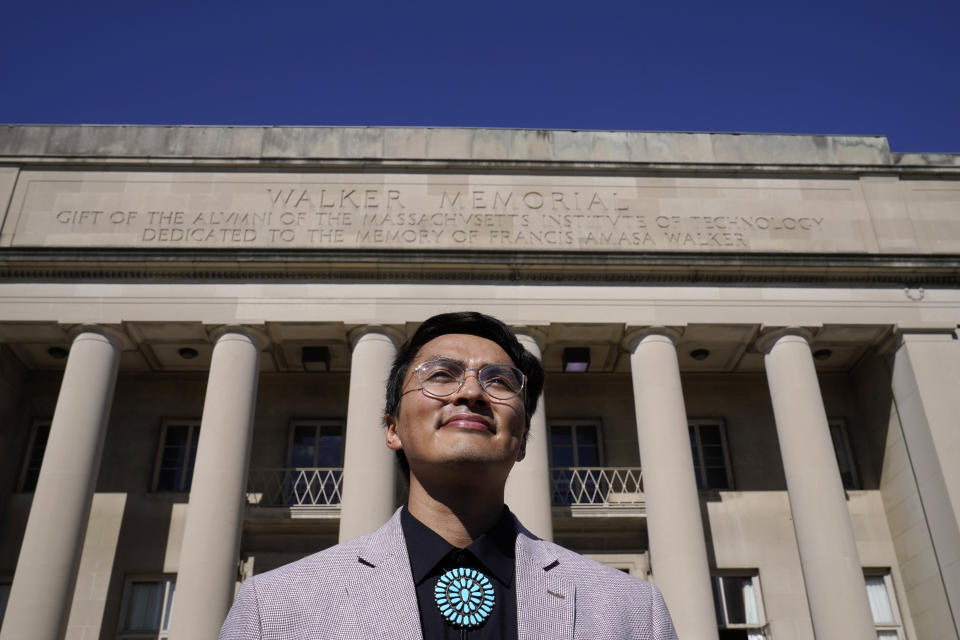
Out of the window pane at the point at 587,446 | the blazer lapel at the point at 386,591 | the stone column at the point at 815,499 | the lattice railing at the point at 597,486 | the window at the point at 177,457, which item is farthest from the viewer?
the window pane at the point at 587,446

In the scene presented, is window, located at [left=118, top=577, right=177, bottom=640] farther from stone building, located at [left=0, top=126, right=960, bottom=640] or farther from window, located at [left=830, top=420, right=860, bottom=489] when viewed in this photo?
window, located at [left=830, top=420, right=860, bottom=489]

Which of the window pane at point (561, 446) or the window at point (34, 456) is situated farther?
the window pane at point (561, 446)

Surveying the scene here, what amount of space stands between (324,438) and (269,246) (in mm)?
5502

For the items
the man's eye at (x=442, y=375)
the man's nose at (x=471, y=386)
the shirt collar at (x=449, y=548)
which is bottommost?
the shirt collar at (x=449, y=548)

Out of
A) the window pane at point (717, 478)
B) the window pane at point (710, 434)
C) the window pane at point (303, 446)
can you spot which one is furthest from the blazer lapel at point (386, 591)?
the window pane at point (710, 434)

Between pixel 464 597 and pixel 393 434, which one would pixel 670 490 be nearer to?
pixel 393 434

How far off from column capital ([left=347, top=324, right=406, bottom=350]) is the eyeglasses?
16193 mm

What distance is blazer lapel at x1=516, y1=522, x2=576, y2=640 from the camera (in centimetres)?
298

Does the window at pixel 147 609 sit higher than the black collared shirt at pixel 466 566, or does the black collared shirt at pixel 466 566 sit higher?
the window at pixel 147 609

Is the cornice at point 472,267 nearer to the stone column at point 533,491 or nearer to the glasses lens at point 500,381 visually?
the stone column at point 533,491

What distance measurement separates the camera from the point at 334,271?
2016cm

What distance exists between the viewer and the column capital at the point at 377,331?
64.8 ft

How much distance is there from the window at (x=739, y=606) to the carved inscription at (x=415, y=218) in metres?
8.36

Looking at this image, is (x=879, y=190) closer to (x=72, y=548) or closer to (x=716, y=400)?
(x=716, y=400)
